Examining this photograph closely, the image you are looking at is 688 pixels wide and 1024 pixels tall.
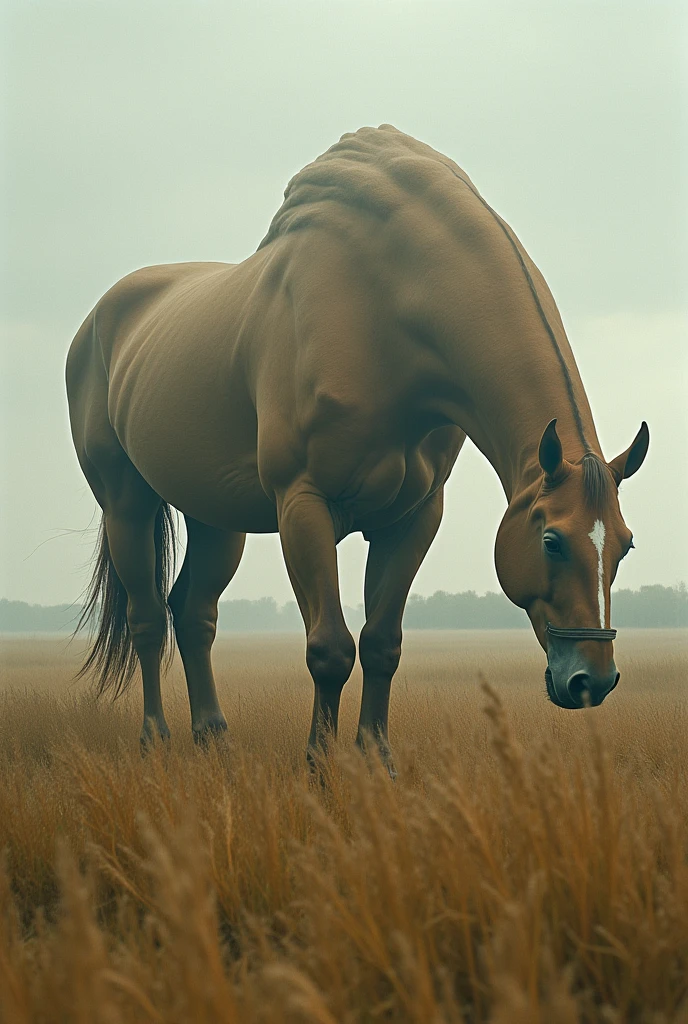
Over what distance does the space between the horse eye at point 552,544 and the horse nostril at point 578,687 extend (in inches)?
16.6

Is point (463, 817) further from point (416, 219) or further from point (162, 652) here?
point (162, 652)

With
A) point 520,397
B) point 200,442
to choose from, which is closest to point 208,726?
point 200,442

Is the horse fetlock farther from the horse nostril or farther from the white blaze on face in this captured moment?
the white blaze on face

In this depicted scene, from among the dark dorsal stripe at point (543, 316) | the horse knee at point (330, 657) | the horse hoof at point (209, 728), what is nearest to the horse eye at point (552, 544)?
the dark dorsal stripe at point (543, 316)

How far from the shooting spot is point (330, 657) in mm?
4211

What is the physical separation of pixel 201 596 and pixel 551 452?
3.63 m

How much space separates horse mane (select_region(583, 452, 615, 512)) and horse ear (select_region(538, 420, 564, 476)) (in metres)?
0.10

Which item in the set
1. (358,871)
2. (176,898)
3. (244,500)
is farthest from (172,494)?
(176,898)

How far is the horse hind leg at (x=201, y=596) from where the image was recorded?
6.31 m

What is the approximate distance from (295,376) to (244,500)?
3.06 feet

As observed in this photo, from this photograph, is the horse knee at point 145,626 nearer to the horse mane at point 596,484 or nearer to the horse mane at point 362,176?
the horse mane at point 362,176

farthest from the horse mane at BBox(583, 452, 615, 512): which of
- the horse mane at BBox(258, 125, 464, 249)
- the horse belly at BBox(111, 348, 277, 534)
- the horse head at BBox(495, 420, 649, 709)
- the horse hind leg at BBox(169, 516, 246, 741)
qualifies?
the horse hind leg at BBox(169, 516, 246, 741)

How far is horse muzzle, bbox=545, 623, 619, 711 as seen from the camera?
3.28 metres

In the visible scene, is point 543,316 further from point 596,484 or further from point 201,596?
point 201,596
